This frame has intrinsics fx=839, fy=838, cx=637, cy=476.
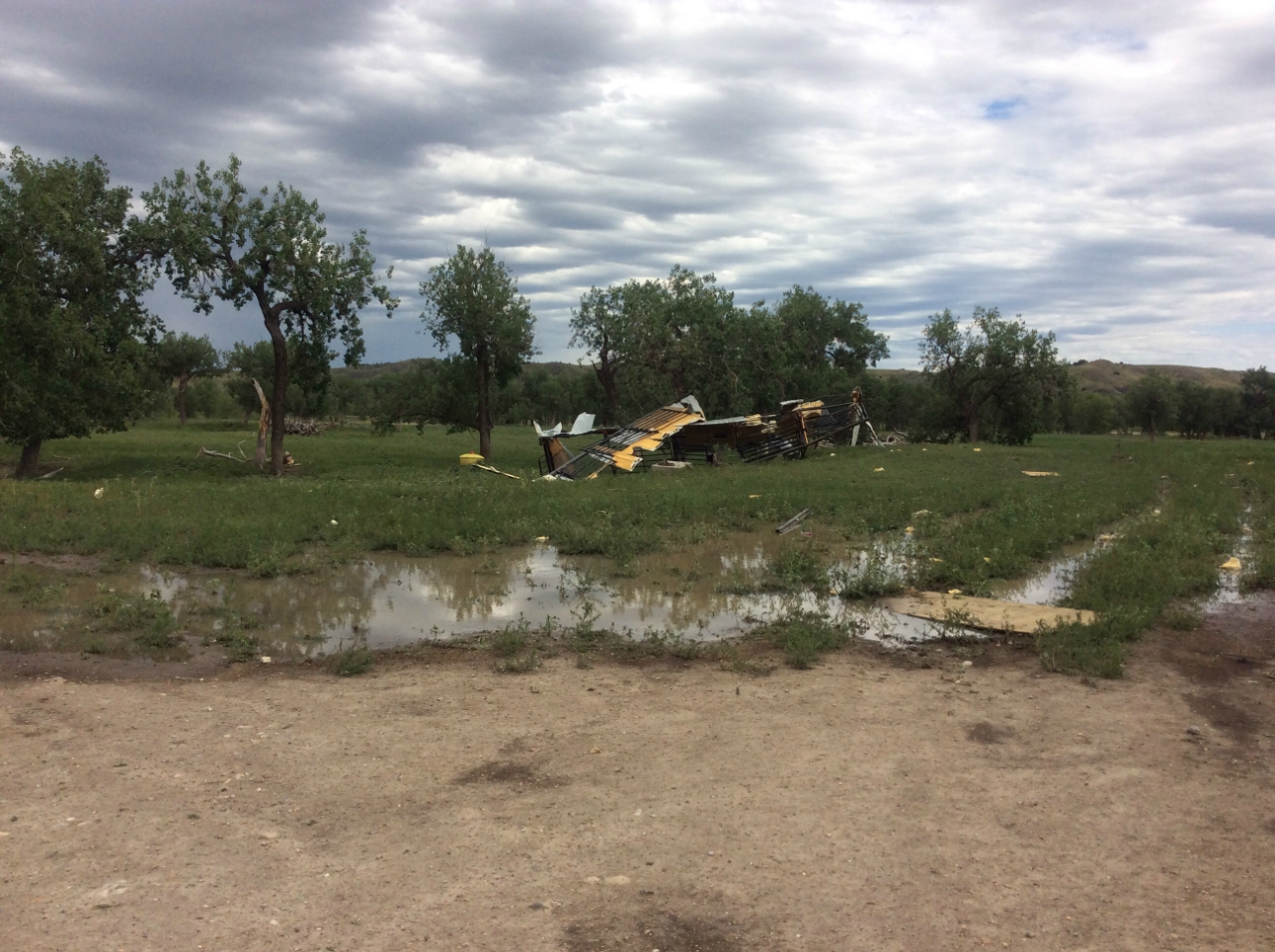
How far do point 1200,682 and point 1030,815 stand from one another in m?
3.29

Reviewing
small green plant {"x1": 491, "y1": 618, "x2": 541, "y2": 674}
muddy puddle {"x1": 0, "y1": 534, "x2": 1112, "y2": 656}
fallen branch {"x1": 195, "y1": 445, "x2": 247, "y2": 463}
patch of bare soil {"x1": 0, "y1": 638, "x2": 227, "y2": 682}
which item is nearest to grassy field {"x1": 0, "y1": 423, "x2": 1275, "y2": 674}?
muddy puddle {"x1": 0, "y1": 534, "x2": 1112, "y2": 656}

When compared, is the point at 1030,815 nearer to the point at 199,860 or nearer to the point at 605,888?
the point at 605,888

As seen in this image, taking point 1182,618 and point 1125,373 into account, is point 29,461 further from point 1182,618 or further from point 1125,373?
point 1125,373

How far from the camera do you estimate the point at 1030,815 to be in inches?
171

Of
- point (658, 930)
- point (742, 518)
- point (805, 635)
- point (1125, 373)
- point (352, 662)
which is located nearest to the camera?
point (658, 930)

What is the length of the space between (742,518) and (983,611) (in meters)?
6.19

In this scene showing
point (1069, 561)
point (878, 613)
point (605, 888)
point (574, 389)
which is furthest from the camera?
point (574, 389)

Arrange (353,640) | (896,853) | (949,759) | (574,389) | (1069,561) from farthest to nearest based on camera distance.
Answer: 1. (574,389)
2. (1069,561)
3. (353,640)
4. (949,759)
5. (896,853)

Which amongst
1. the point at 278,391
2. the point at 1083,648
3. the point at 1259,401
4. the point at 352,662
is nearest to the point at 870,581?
the point at 1083,648

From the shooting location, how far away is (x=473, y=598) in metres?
9.70

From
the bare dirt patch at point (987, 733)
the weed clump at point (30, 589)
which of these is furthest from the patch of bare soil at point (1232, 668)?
the weed clump at point (30, 589)

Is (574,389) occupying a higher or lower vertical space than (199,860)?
higher

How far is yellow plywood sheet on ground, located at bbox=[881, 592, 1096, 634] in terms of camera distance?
8.19 metres

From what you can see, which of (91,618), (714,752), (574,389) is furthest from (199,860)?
(574,389)
